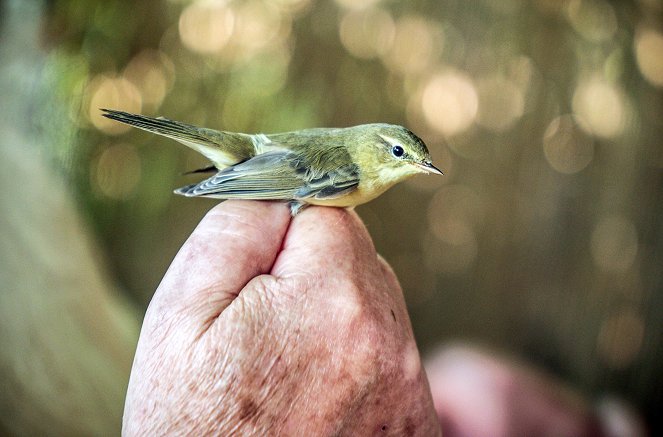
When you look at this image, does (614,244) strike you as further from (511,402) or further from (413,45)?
(413,45)

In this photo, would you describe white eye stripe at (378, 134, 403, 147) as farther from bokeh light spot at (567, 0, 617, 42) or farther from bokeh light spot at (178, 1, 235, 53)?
bokeh light spot at (567, 0, 617, 42)

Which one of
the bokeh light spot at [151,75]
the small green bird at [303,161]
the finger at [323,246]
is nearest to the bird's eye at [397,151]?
the small green bird at [303,161]

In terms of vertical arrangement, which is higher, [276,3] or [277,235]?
[276,3]

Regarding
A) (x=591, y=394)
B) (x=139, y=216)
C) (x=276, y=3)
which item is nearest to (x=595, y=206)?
(x=591, y=394)

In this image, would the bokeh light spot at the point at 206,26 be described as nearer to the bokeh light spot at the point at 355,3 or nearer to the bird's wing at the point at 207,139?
the bokeh light spot at the point at 355,3

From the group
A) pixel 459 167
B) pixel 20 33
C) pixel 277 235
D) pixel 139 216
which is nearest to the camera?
pixel 277 235

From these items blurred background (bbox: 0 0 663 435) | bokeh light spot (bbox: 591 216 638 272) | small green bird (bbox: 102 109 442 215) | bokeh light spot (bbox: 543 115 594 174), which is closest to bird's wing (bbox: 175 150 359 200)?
small green bird (bbox: 102 109 442 215)

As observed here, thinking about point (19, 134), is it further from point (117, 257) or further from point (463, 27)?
point (463, 27)
